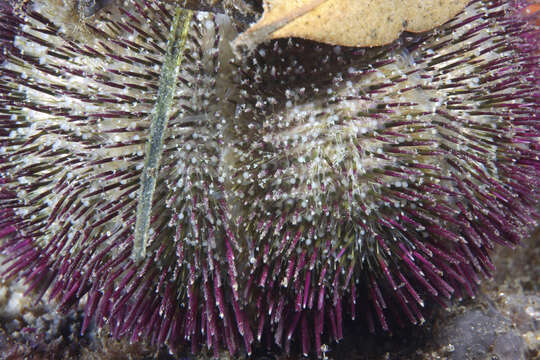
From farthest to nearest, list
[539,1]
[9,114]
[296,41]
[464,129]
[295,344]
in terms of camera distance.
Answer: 1. [539,1]
2. [295,344]
3. [9,114]
4. [464,129]
5. [296,41]

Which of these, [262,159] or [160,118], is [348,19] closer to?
[262,159]

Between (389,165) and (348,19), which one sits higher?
(348,19)

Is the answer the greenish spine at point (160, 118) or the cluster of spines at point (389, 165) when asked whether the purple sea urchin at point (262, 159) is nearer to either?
the cluster of spines at point (389, 165)

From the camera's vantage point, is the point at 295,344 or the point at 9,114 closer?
the point at 9,114

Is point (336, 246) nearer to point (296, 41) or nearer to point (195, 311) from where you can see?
point (195, 311)

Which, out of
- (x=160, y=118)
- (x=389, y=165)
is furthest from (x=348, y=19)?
(x=160, y=118)

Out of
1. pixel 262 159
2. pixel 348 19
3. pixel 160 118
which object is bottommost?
pixel 262 159

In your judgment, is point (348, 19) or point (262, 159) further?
point (262, 159)

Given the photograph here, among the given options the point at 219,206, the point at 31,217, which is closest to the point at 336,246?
the point at 219,206
